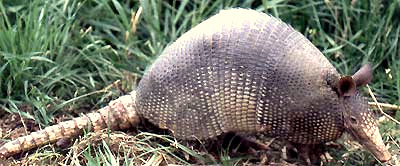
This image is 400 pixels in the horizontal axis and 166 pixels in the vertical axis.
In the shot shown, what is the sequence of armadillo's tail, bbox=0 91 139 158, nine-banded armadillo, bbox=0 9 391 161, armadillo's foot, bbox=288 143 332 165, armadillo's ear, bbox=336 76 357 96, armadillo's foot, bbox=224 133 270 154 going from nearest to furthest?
armadillo's ear, bbox=336 76 357 96 < nine-banded armadillo, bbox=0 9 391 161 < armadillo's tail, bbox=0 91 139 158 < armadillo's foot, bbox=288 143 332 165 < armadillo's foot, bbox=224 133 270 154

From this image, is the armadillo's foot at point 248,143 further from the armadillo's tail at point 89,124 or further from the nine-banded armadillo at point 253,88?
the armadillo's tail at point 89,124

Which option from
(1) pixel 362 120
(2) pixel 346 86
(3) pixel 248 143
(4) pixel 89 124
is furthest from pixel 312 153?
(4) pixel 89 124

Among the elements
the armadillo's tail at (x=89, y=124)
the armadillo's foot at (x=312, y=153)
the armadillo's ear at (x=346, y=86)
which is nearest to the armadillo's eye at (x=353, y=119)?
the armadillo's ear at (x=346, y=86)

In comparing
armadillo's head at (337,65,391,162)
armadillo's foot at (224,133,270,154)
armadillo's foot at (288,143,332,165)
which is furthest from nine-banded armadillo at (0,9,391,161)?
armadillo's foot at (224,133,270,154)

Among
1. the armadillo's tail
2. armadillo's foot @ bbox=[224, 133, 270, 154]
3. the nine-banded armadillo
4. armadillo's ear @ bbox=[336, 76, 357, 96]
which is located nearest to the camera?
armadillo's ear @ bbox=[336, 76, 357, 96]

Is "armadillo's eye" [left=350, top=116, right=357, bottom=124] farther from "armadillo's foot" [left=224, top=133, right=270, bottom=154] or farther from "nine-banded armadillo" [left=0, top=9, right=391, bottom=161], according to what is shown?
"armadillo's foot" [left=224, top=133, right=270, bottom=154]

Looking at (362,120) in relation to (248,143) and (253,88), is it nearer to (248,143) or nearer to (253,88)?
(253,88)

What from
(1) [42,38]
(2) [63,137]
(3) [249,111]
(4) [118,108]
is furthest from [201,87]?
(1) [42,38]
